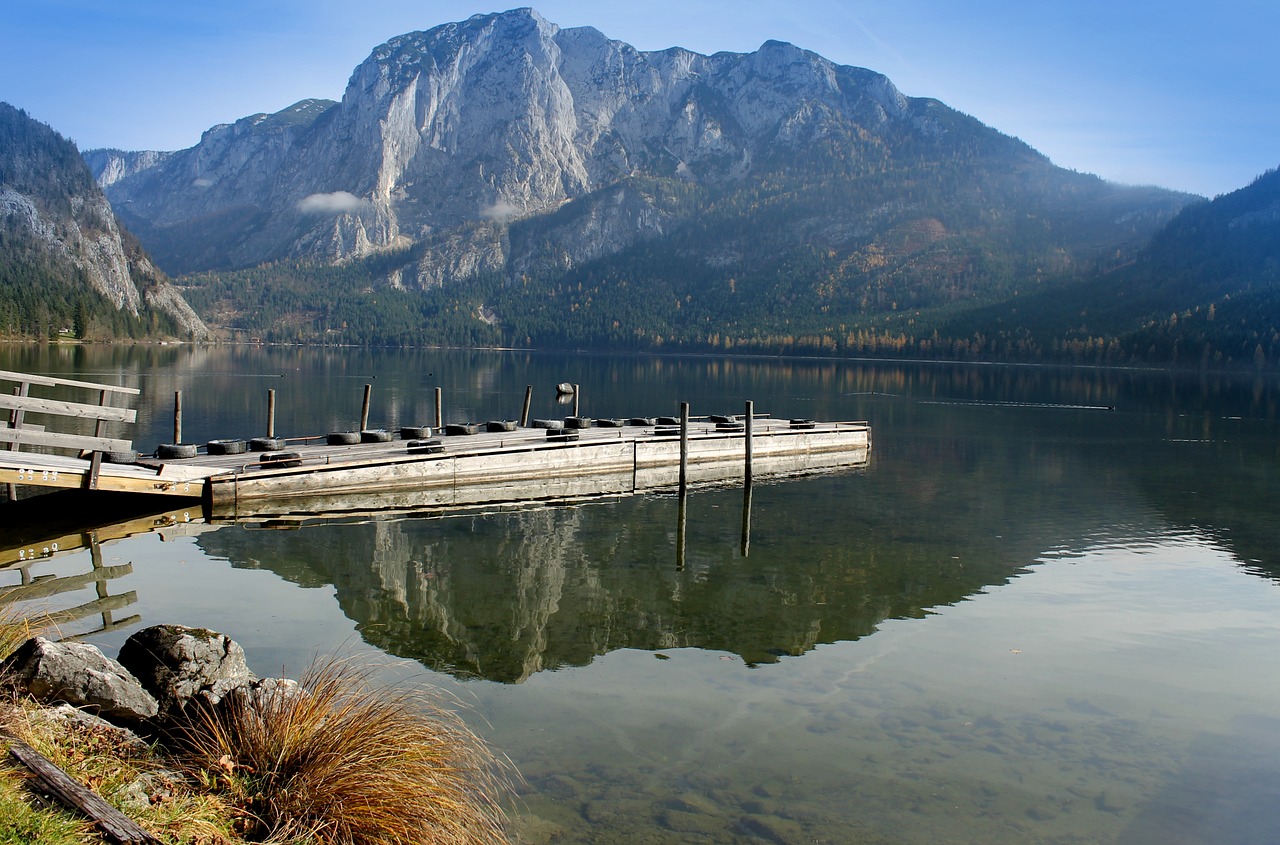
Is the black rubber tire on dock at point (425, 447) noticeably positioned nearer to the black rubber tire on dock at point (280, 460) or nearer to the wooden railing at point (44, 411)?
the black rubber tire on dock at point (280, 460)

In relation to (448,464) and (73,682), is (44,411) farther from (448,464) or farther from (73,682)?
(73,682)

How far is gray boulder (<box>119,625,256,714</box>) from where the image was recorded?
33.6ft

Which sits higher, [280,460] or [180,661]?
[280,460]

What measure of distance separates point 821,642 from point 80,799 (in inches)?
485

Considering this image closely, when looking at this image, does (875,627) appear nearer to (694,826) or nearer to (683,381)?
(694,826)

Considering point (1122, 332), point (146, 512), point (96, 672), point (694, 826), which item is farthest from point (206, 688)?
point (1122, 332)

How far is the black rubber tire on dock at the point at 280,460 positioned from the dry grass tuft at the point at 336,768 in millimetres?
19968

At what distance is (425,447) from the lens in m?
32.5

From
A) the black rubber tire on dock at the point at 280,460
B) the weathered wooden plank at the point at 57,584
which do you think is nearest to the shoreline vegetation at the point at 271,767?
the weathered wooden plank at the point at 57,584

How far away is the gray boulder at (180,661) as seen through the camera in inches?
403

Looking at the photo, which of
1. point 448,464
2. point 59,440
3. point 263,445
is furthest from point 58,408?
point 448,464

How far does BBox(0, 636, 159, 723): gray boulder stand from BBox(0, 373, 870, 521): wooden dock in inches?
546

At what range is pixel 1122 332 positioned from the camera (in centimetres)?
19525

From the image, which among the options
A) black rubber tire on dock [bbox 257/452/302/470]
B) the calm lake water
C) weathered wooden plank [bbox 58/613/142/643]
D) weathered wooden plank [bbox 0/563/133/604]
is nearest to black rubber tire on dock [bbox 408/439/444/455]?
black rubber tire on dock [bbox 257/452/302/470]
